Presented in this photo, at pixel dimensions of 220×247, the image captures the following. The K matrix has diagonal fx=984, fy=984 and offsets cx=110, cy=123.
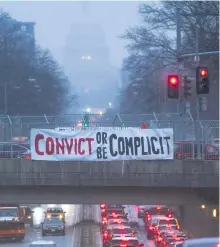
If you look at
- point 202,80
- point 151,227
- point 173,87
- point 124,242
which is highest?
point 202,80

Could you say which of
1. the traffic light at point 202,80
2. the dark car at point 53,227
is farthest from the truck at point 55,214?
the traffic light at point 202,80

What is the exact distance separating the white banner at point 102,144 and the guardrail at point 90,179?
62 cm

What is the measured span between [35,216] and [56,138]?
152 ft

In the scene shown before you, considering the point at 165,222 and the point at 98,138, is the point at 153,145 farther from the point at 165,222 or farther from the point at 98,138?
the point at 165,222

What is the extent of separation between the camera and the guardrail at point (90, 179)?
2984cm

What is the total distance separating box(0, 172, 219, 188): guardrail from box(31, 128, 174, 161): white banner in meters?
0.62

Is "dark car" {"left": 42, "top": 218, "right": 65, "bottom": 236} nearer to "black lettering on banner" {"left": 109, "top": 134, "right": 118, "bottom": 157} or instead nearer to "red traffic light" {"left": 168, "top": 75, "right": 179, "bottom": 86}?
"black lettering on banner" {"left": 109, "top": 134, "right": 118, "bottom": 157}

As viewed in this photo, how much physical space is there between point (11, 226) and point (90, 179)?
2570 cm

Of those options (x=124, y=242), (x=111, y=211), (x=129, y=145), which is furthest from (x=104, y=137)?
(x=111, y=211)

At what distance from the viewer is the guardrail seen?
97.9 ft

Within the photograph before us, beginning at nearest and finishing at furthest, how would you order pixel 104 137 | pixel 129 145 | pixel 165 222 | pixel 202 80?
pixel 202 80 → pixel 129 145 → pixel 104 137 → pixel 165 222

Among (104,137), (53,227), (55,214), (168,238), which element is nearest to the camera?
(104,137)

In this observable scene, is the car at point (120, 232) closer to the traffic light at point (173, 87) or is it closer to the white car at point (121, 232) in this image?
the white car at point (121, 232)

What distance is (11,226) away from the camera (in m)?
54.8
